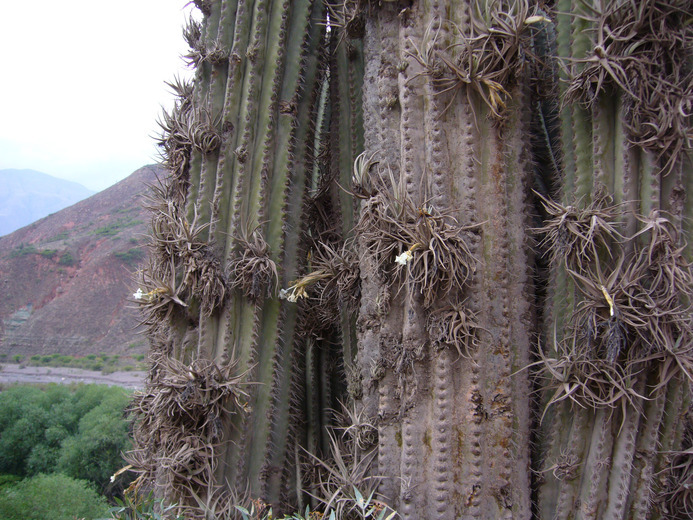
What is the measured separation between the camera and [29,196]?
1195 centimetres

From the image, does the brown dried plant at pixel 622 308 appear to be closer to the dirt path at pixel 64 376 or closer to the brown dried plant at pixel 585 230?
the brown dried plant at pixel 585 230

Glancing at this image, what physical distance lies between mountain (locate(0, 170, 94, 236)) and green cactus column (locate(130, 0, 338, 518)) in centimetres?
977

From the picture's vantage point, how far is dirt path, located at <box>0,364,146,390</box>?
7.67 meters

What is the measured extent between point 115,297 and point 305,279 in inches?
339

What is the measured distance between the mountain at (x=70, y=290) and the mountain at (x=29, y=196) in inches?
22.8

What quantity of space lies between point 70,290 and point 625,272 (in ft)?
34.3

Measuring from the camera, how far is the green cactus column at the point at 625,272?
1653 mm

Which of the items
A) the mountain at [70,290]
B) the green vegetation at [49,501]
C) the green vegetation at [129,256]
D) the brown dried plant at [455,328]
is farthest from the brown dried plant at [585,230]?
the green vegetation at [129,256]

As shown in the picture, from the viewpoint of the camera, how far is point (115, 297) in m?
9.70

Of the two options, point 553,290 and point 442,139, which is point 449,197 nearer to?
→ point 442,139

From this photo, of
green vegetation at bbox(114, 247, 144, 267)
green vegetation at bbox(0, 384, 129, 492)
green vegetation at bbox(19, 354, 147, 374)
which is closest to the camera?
green vegetation at bbox(0, 384, 129, 492)

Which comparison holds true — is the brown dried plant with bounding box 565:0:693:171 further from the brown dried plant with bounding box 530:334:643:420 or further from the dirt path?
the dirt path

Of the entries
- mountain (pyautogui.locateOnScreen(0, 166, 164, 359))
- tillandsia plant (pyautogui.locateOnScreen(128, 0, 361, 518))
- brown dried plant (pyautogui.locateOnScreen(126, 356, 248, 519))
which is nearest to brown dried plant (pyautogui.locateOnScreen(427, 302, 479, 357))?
tillandsia plant (pyautogui.locateOnScreen(128, 0, 361, 518))

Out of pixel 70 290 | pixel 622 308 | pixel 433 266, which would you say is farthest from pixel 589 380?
pixel 70 290
